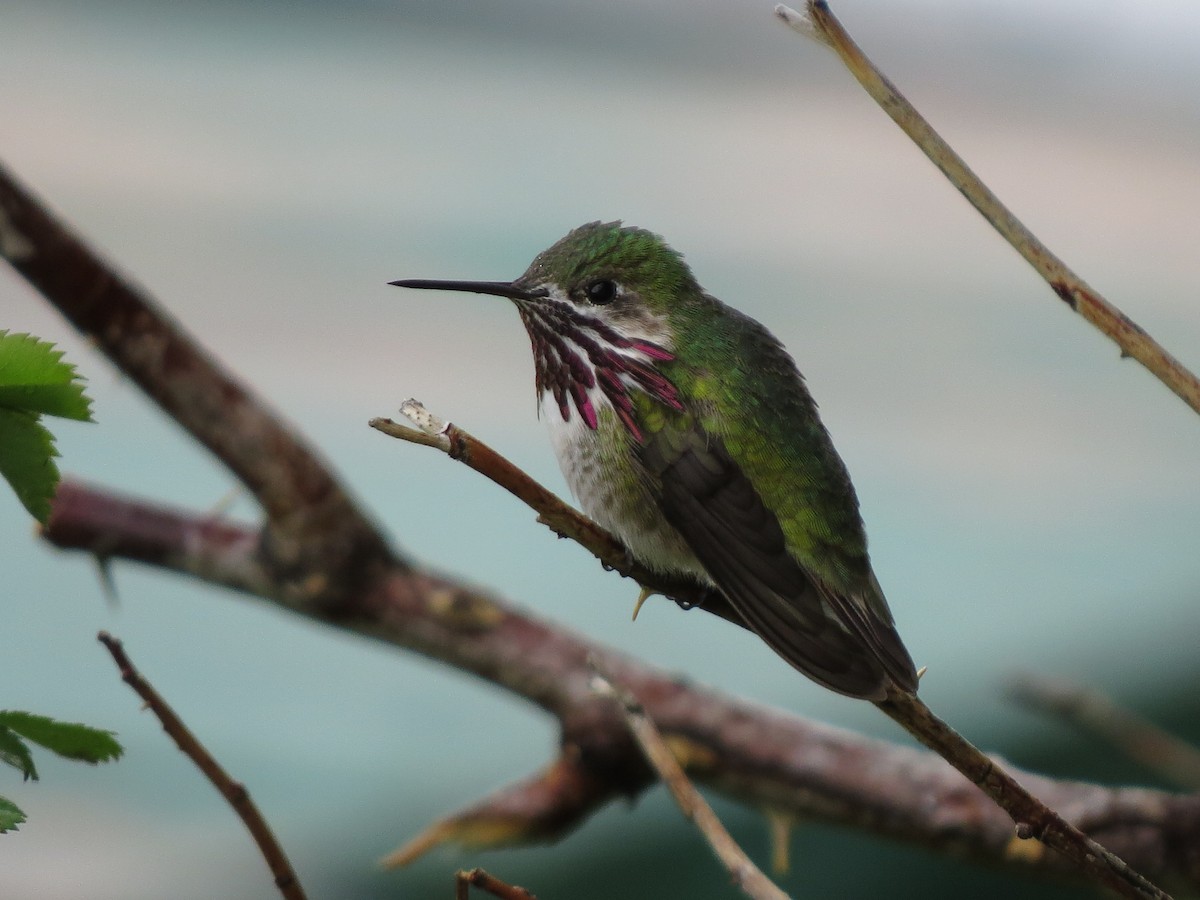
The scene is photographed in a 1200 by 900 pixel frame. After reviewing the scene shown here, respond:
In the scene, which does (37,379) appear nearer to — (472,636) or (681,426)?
(681,426)

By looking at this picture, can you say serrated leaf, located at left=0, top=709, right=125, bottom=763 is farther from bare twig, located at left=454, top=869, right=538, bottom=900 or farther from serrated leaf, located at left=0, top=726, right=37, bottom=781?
bare twig, located at left=454, top=869, right=538, bottom=900

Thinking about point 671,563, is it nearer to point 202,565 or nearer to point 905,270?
point 202,565

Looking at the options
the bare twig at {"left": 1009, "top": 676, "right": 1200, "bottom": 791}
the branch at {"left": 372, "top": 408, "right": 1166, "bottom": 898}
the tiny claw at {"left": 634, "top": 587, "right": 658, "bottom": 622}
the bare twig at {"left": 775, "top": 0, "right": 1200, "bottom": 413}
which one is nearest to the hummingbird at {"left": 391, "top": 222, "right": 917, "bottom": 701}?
the tiny claw at {"left": 634, "top": 587, "right": 658, "bottom": 622}

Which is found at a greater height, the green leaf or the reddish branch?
the reddish branch

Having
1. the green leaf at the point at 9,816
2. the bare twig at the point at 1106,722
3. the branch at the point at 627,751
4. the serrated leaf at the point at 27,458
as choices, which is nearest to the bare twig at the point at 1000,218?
the serrated leaf at the point at 27,458

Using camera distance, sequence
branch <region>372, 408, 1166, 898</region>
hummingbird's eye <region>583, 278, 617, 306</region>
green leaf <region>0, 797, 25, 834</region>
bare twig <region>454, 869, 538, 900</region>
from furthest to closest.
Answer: hummingbird's eye <region>583, 278, 617, 306</region>
branch <region>372, 408, 1166, 898</region>
bare twig <region>454, 869, 538, 900</region>
green leaf <region>0, 797, 25, 834</region>

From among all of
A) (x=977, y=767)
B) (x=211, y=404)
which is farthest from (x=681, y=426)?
(x=211, y=404)
